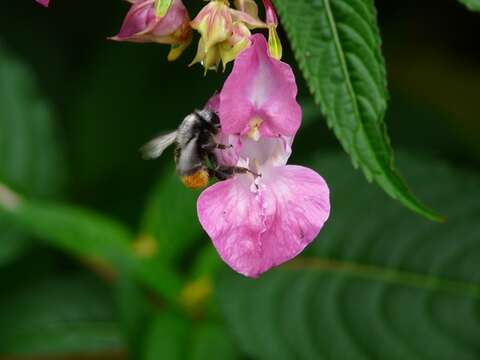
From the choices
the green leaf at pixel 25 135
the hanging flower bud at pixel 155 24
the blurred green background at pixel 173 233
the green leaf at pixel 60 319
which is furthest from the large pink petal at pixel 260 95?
the green leaf at pixel 25 135

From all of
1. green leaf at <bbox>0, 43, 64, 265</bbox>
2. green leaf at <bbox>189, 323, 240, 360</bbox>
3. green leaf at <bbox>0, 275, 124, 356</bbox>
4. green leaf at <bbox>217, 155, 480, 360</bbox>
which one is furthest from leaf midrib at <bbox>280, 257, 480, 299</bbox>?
green leaf at <bbox>0, 43, 64, 265</bbox>

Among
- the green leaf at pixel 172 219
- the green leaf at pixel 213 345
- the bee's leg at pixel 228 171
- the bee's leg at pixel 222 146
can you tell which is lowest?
the green leaf at pixel 213 345

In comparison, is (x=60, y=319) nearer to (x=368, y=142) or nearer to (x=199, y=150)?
(x=199, y=150)

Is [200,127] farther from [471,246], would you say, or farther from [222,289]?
[471,246]

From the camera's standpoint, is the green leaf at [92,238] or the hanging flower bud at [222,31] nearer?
the hanging flower bud at [222,31]

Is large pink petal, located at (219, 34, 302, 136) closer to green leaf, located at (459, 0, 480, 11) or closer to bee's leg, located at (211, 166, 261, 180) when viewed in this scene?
bee's leg, located at (211, 166, 261, 180)

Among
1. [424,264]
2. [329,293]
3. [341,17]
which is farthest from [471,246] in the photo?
[341,17]

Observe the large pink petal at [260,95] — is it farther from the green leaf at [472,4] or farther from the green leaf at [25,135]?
the green leaf at [25,135]
